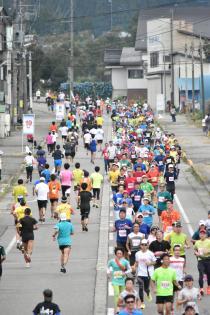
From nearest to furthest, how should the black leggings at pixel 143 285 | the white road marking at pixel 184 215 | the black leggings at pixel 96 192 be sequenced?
the black leggings at pixel 143 285 → the white road marking at pixel 184 215 → the black leggings at pixel 96 192

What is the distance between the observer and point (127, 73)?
132750 millimetres

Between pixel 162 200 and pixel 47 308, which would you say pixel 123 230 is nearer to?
pixel 162 200

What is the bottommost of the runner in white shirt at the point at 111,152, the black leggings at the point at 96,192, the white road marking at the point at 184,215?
the white road marking at the point at 184,215

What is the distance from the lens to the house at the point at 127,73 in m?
130

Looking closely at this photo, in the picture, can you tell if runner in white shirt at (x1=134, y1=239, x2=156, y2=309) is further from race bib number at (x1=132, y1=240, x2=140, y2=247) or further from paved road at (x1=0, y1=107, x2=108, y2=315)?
race bib number at (x1=132, y1=240, x2=140, y2=247)

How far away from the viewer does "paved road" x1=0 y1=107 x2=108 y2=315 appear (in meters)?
21.7

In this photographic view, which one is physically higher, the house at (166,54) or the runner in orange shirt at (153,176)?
the house at (166,54)

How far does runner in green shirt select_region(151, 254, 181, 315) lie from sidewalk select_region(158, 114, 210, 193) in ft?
72.8

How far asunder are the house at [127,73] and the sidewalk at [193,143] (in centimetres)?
4094

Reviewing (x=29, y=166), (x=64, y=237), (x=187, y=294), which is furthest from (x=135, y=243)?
(x=29, y=166)

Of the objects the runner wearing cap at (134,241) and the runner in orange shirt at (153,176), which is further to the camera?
the runner in orange shirt at (153,176)

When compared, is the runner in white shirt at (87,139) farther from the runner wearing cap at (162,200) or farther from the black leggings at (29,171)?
the runner wearing cap at (162,200)

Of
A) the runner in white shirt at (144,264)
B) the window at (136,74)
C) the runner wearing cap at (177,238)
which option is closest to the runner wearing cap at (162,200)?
the runner wearing cap at (177,238)

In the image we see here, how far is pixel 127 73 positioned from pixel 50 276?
4282 inches
